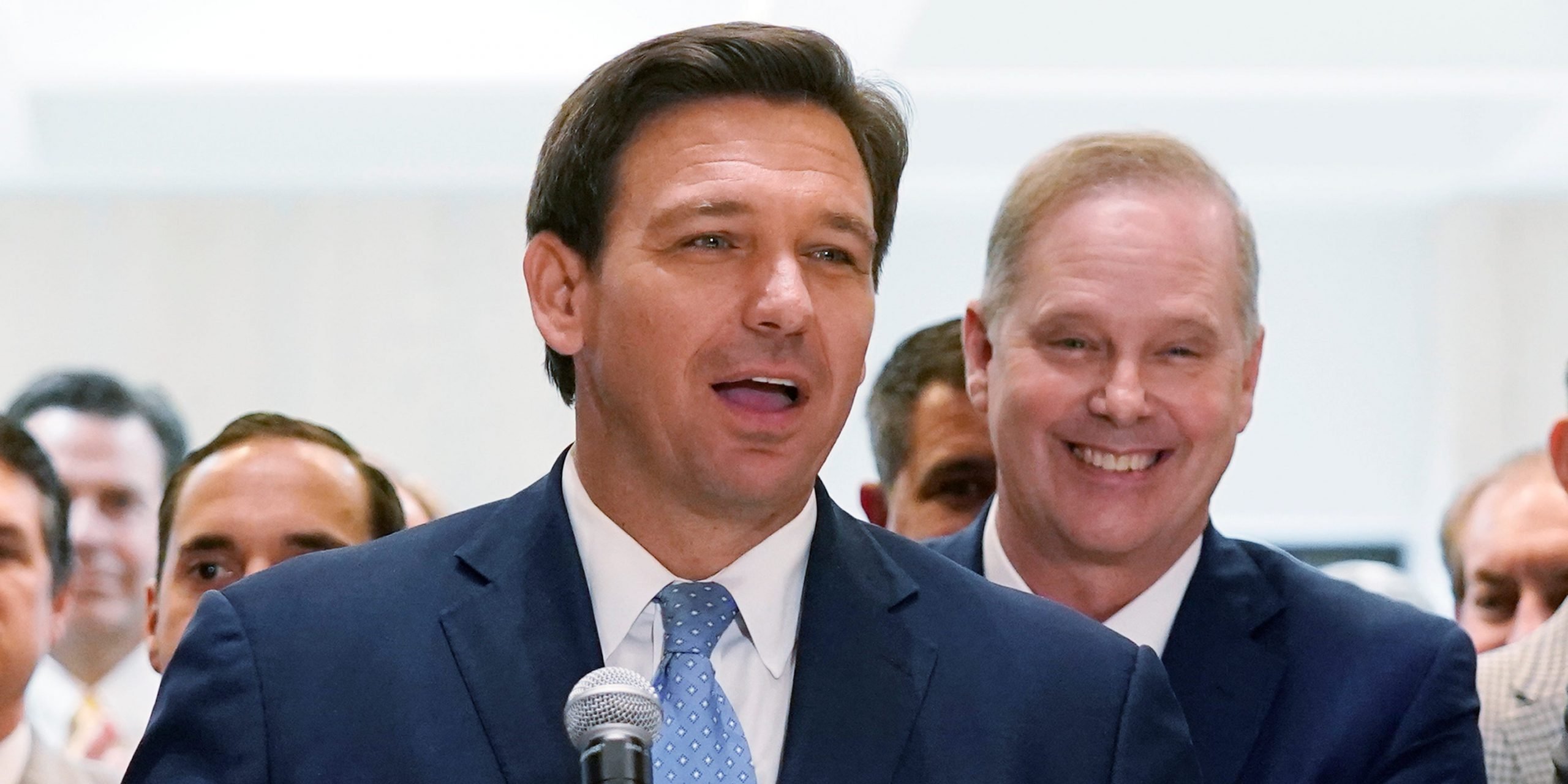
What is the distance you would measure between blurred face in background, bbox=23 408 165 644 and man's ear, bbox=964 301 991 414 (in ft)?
7.43

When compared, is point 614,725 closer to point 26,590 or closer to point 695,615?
point 695,615

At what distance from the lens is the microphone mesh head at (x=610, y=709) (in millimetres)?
1518

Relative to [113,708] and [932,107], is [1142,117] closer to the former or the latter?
[932,107]

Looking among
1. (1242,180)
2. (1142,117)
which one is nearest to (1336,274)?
(1242,180)

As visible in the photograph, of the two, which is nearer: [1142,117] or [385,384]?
[1142,117]

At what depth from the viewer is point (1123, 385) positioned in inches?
97.8

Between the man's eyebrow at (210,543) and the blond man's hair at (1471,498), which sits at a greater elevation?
the man's eyebrow at (210,543)

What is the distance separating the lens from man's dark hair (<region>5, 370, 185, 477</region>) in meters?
4.49

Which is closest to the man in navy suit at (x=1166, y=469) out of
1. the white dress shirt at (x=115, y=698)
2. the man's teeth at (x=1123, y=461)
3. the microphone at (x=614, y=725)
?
the man's teeth at (x=1123, y=461)

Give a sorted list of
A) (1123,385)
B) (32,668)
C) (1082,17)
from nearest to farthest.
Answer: (1123,385) < (32,668) < (1082,17)

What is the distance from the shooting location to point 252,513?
111 inches

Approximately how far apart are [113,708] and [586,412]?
2.59 m

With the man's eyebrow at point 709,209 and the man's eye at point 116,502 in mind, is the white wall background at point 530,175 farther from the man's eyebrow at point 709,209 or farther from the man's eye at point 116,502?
the man's eyebrow at point 709,209

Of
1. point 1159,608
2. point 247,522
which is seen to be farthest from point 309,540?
point 1159,608
